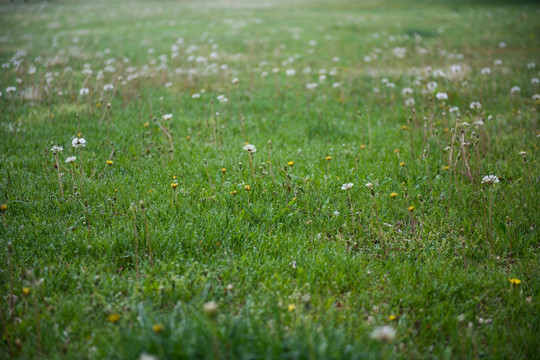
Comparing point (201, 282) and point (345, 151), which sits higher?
point (345, 151)

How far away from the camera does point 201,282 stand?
8.77 feet

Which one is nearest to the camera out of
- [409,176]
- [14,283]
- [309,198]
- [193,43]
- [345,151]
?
[14,283]

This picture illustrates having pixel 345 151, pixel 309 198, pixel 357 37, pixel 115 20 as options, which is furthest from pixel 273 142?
pixel 115 20

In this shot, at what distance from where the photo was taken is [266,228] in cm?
343

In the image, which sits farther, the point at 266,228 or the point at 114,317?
the point at 266,228

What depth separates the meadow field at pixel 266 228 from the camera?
2.26 meters

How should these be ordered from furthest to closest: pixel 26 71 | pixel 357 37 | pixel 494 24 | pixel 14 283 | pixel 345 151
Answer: pixel 494 24
pixel 357 37
pixel 26 71
pixel 345 151
pixel 14 283

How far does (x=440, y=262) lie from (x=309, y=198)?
1347 millimetres

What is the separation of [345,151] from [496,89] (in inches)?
172

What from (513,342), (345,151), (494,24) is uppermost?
(494,24)

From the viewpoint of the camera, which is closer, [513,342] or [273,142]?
[513,342]

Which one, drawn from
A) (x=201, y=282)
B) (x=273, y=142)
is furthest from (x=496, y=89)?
(x=201, y=282)

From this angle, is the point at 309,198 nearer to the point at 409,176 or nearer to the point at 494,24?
the point at 409,176

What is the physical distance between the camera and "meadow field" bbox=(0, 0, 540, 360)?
2260mm
